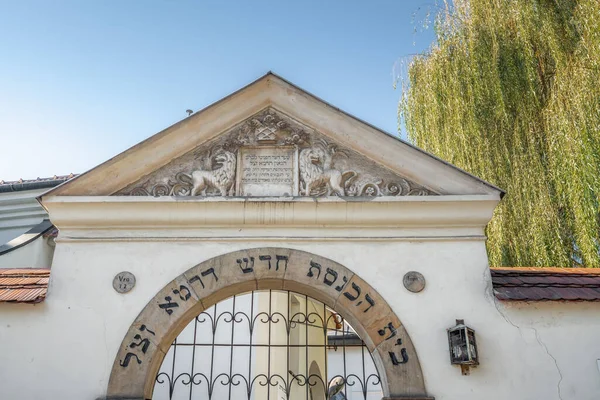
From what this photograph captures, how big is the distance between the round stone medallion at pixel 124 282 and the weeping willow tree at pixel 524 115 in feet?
19.5

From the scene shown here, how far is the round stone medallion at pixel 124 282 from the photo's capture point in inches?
214

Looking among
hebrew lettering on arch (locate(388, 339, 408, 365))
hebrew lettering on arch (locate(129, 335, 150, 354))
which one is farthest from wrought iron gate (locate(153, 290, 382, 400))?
hebrew lettering on arch (locate(388, 339, 408, 365))

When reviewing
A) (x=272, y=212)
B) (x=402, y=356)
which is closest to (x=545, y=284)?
(x=402, y=356)

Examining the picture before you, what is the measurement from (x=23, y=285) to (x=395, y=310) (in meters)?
3.69

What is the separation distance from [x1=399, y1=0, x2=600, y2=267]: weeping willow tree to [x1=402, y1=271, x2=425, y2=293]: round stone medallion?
11.8 feet

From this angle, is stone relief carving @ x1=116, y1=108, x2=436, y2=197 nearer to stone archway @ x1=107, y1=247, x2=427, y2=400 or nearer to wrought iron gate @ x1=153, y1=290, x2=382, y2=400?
stone archway @ x1=107, y1=247, x2=427, y2=400

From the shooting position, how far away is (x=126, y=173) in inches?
230

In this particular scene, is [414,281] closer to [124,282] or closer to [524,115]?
[124,282]

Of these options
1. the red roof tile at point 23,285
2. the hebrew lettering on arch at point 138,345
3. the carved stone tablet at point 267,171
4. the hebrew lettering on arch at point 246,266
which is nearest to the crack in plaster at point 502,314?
the carved stone tablet at point 267,171

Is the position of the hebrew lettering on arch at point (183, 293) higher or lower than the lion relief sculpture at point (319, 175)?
lower

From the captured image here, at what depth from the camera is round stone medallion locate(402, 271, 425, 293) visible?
17.7 ft

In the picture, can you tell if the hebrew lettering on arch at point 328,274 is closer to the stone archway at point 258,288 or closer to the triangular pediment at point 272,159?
the stone archway at point 258,288

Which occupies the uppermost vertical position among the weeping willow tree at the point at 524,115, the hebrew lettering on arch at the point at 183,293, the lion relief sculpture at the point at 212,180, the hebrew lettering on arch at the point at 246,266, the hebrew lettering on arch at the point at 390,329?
the weeping willow tree at the point at 524,115

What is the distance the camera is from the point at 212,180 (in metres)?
5.84
